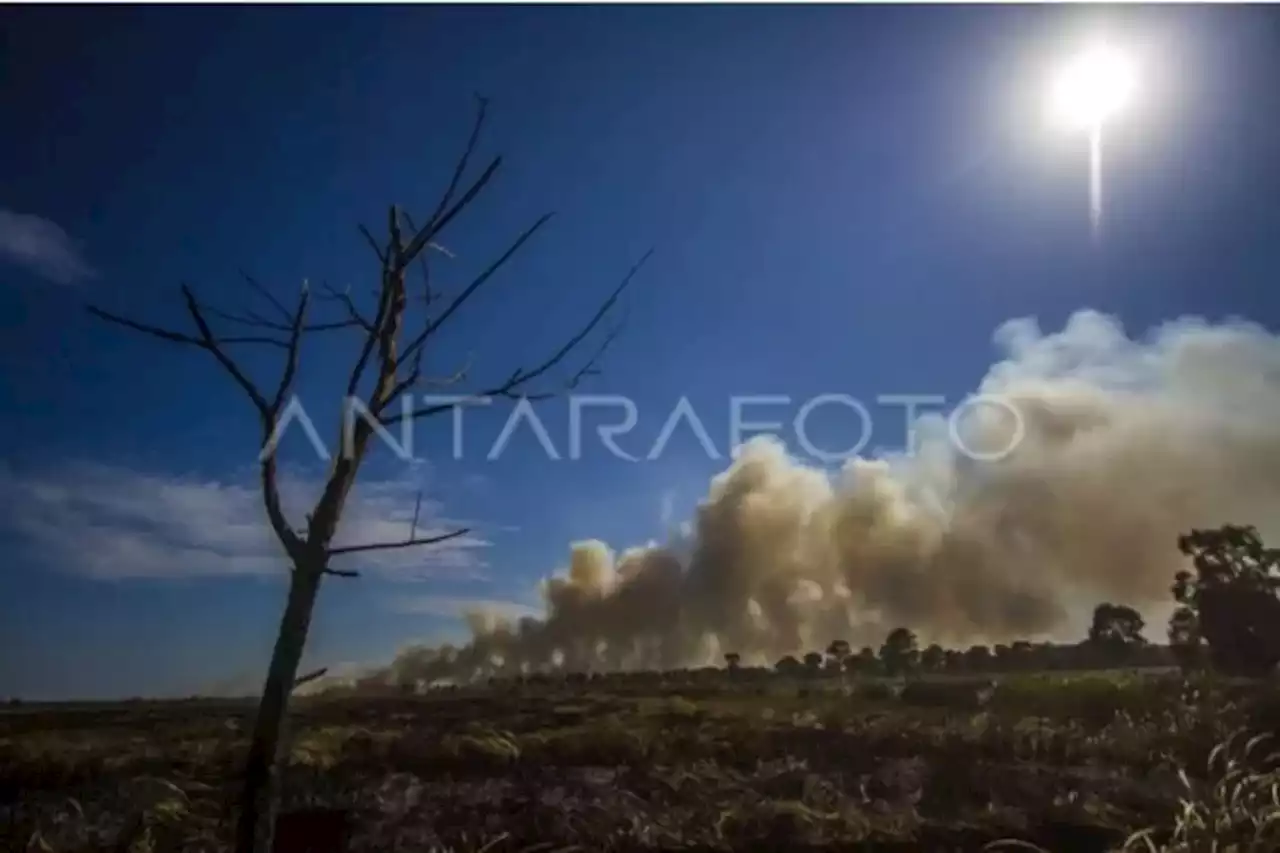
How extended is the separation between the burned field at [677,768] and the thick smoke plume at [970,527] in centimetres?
15

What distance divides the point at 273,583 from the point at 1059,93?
288cm

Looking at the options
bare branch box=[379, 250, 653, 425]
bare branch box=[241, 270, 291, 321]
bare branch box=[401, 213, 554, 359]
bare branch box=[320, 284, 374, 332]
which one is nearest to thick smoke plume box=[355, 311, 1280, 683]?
bare branch box=[379, 250, 653, 425]

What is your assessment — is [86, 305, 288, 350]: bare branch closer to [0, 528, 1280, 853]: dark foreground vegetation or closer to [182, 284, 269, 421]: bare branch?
[182, 284, 269, 421]: bare branch

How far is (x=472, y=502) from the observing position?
9.57 ft

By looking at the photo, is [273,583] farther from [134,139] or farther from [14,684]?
[134,139]

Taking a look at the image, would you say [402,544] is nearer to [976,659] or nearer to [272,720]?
[272,720]

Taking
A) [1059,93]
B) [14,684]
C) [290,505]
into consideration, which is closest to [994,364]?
[1059,93]

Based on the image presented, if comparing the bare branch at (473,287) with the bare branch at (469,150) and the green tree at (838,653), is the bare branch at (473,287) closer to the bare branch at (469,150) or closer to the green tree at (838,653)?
the bare branch at (469,150)

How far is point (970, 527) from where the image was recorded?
2971 mm

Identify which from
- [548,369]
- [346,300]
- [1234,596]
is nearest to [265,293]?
[346,300]

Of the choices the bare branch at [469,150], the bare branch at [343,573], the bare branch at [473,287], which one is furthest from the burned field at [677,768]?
the bare branch at [469,150]

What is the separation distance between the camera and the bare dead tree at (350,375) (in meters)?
2.64

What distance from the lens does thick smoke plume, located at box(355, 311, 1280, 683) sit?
2.90m

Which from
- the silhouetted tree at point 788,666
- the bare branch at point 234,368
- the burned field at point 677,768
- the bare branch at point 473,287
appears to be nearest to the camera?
the bare branch at point 234,368
